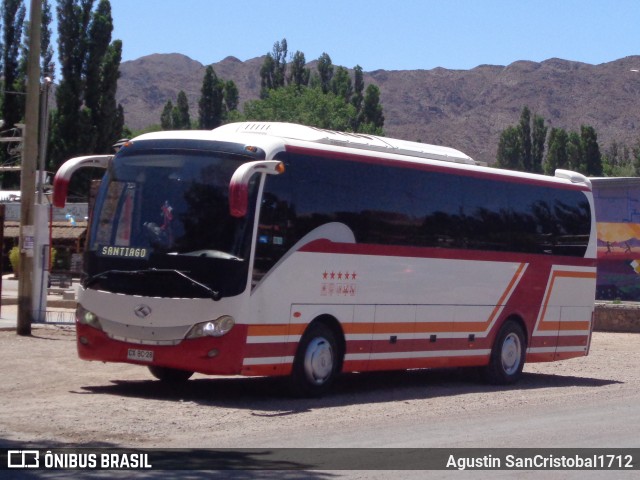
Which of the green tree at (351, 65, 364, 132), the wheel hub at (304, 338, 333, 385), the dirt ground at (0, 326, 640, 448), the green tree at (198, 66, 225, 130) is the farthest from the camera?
the green tree at (351, 65, 364, 132)

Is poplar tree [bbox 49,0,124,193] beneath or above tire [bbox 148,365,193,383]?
A: above

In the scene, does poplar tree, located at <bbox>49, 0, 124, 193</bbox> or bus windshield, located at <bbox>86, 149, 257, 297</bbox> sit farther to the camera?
poplar tree, located at <bbox>49, 0, 124, 193</bbox>

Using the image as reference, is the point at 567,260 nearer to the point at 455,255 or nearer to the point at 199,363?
the point at 455,255

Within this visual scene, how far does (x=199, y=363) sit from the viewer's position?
514 inches

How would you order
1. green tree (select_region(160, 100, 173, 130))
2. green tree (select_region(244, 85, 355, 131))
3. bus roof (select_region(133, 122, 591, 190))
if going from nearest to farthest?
bus roof (select_region(133, 122, 591, 190)) < green tree (select_region(244, 85, 355, 131)) < green tree (select_region(160, 100, 173, 130))

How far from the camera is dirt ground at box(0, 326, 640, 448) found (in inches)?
432

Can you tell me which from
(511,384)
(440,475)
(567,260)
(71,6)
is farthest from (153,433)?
(71,6)

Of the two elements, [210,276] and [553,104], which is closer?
[210,276]

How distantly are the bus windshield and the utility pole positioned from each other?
7.25 meters

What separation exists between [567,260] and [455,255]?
3.57 meters

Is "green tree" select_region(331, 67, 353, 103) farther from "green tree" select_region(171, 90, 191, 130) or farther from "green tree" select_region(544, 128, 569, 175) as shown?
"green tree" select_region(544, 128, 569, 175)

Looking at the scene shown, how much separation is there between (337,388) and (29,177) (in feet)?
27.7

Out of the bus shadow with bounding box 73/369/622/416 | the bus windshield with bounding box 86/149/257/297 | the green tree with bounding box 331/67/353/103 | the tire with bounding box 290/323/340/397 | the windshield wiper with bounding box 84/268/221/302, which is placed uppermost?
the green tree with bounding box 331/67/353/103

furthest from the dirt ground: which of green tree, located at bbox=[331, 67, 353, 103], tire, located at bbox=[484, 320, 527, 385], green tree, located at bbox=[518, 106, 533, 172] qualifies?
green tree, located at bbox=[331, 67, 353, 103]
